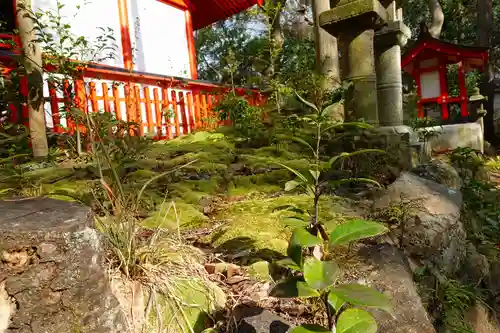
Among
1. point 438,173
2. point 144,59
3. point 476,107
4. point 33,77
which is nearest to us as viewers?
point 438,173

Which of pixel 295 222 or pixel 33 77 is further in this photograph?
pixel 33 77

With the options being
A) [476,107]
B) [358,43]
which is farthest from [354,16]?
[476,107]

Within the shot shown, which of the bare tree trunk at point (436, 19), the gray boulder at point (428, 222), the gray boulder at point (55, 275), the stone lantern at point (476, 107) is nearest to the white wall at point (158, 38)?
the stone lantern at point (476, 107)

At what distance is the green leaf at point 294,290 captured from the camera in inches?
42.5

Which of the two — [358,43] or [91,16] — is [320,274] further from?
[91,16]

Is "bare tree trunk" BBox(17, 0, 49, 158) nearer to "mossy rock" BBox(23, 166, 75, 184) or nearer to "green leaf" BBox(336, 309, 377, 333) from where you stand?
"mossy rock" BBox(23, 166, 75, 184)

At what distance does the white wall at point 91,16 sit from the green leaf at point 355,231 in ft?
24.9

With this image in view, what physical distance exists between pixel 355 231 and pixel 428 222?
1.13 m

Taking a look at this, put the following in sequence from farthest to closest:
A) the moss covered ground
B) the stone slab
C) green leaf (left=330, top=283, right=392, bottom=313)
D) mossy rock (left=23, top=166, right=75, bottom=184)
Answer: the stone slab, mossy rock (left=23, top=166, right=75, bottom=184), the moss covered ground, green leaf (left=330, top=283, right=392, bottom=313)

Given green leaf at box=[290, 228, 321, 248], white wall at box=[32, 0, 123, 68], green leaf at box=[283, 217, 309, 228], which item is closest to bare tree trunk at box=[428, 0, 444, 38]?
white wall at box=[32, 0, 123, 68]

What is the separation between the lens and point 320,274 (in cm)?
109

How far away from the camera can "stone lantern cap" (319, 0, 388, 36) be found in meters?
3.30

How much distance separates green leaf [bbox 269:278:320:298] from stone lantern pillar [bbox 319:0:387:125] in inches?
112

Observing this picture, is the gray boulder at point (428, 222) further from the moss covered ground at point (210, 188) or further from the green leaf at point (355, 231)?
the green leaf at point (355, 231)
